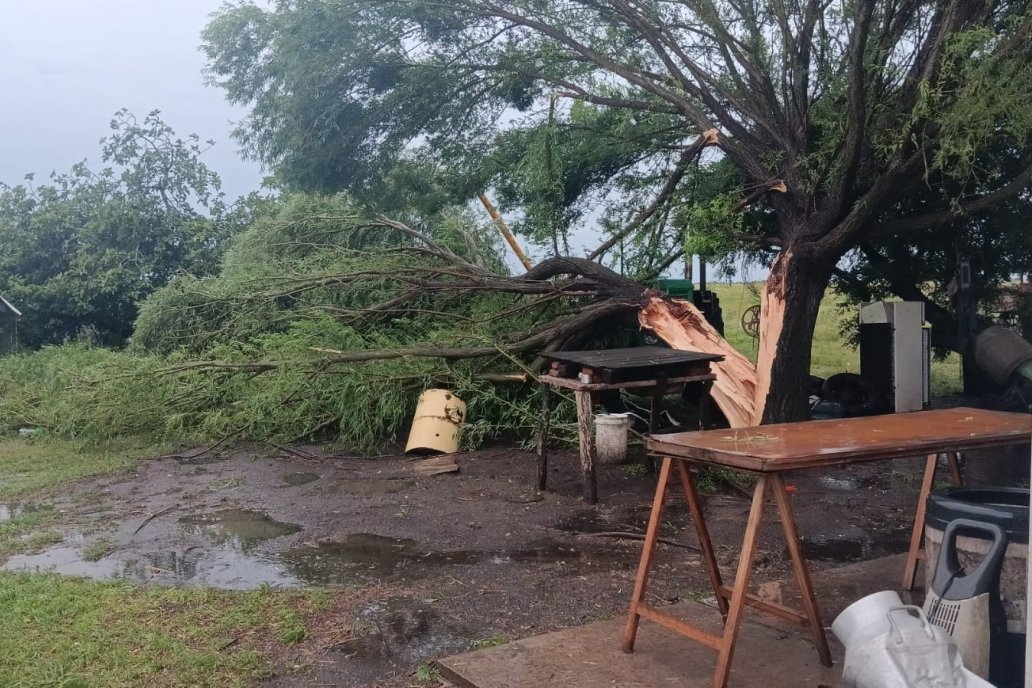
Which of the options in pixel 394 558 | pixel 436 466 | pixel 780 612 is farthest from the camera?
pixel 436 466

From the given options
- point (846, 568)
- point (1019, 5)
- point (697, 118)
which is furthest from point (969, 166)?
point (846, 568)

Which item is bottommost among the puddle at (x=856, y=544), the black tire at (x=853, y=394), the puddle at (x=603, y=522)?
the puddle at (x=856, y=544)

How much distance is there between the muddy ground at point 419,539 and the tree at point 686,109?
6.53 feet

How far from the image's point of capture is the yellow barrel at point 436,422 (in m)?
9.02

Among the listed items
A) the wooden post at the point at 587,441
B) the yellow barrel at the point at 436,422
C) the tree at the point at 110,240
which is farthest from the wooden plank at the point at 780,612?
the tree at the point at 110,240

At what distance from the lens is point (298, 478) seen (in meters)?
8.40

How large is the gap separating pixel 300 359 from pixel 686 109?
4514mm

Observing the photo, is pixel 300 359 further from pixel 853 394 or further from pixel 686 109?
pixel 853 394

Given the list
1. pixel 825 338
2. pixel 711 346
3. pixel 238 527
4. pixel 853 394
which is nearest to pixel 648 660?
pixel 238 527

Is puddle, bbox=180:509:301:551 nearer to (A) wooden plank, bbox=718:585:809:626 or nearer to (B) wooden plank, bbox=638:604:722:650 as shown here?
(B) wooden plank, bbox=638:604:722:650

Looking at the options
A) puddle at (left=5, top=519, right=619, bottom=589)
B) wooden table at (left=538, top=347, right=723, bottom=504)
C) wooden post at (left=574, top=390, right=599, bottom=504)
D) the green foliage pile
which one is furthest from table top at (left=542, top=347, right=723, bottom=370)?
the green foliage pile

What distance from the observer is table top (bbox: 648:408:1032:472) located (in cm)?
313

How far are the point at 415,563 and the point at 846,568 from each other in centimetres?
256

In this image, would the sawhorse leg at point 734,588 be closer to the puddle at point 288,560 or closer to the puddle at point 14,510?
the puddle at point 288,560
